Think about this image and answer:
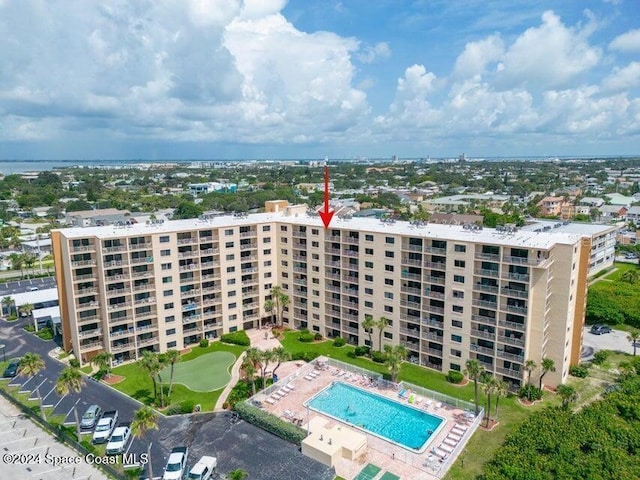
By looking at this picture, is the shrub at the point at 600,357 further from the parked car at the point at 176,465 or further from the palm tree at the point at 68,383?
the palm tree at the point at 68,383

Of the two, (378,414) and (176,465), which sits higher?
(176,465)

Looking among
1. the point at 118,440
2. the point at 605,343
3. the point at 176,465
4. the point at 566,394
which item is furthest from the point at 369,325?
the point at 605,343

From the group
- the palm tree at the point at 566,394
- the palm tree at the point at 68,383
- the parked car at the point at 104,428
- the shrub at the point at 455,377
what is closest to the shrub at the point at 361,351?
the shrub at the point at 455,377

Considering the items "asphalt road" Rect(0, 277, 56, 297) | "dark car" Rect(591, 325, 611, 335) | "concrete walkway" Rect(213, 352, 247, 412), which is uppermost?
"asphalt road" Rect(0, 277, 56, 297)

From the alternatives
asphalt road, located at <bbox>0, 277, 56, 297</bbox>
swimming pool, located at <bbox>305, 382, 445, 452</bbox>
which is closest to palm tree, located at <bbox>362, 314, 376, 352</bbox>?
swimming pool, located at <bbox>305, 382, 445, 452</bbox>

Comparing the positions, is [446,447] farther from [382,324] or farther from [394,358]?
[382,324]

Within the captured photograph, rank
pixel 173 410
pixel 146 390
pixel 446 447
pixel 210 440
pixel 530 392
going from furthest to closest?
pixel 146 390 < pixel 530 392 < pixel 173 410 < pixel 210 440 < pixel 446 447

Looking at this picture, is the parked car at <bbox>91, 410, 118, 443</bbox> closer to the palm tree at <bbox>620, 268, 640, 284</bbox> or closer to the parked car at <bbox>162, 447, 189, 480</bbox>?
the parked car at <bbox>162, 447, 189, 480</bbox>
